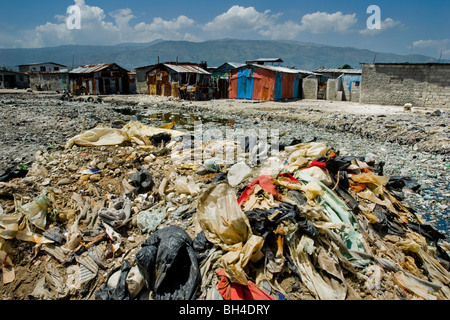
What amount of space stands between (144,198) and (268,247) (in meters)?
2.12

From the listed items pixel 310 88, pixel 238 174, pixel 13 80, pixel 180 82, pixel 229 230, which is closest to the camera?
pixel 229 230

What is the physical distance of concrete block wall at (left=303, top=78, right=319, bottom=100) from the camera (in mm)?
20859

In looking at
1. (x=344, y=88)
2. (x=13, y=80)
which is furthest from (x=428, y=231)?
(x=13, y=80)

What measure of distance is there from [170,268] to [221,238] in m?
0.58

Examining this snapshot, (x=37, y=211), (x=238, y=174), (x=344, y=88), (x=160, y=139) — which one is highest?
(x=344, y=88)

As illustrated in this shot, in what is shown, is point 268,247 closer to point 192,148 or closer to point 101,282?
point 101,282

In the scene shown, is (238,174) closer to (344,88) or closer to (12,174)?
(12,174)

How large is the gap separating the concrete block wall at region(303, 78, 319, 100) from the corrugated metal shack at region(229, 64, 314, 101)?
0.58 meters

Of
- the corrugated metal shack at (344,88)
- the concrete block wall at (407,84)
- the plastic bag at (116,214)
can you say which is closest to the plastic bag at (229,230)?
the plastic bag at (116,214)

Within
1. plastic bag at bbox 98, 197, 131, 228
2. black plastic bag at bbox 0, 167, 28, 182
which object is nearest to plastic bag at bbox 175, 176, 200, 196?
plastic bag at bbox 98, 197, 131, 228

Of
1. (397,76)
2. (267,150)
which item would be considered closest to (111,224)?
(267,150)

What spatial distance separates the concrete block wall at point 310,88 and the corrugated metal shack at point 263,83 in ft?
1.91

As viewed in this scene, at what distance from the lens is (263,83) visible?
63.2ft

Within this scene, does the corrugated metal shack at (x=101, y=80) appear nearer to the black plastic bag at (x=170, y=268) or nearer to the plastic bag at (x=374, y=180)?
the plastic bag at (x=374, y=180)
